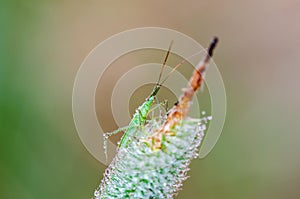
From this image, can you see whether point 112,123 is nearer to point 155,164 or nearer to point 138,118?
point 138,118

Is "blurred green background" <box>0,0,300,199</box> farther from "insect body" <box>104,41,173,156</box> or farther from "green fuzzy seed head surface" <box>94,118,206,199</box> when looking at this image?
"green fuzzy seed head surface" <box>94,118,206,199</box>

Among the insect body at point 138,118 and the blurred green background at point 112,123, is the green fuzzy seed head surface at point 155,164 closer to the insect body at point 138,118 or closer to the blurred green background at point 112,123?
the insect body at point 138,118

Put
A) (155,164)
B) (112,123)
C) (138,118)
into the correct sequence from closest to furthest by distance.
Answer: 1. (155,164)
2. (138,118)
3. (112,123)

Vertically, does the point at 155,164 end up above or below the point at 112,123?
below

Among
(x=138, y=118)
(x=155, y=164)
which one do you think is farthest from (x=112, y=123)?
(x=155, y=164)

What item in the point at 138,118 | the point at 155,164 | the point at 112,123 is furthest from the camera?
the point at 112,123

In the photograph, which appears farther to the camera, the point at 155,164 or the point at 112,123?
the point at 112,123
